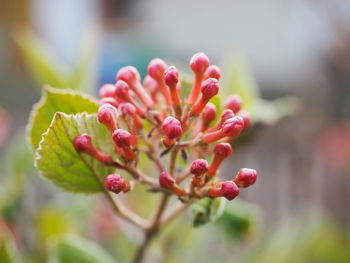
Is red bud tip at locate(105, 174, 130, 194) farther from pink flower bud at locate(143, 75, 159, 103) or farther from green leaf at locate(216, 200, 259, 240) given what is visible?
green leaf at locate(216, 200, 259, 240)

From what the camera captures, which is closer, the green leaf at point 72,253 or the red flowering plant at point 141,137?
the red flowering plant at point 141,137

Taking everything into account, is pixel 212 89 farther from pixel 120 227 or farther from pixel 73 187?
pixel 120 227

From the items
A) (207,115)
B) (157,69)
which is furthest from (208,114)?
(157,69)

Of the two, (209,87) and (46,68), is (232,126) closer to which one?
(209,87)

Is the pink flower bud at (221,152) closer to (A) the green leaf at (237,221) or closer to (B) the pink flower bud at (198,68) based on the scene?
(B) the pink flower bud at (198,68)

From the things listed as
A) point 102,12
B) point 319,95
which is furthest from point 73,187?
point 102,12

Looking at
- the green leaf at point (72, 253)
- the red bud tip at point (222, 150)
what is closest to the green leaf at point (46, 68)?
the green leaf at point (72, 253)
